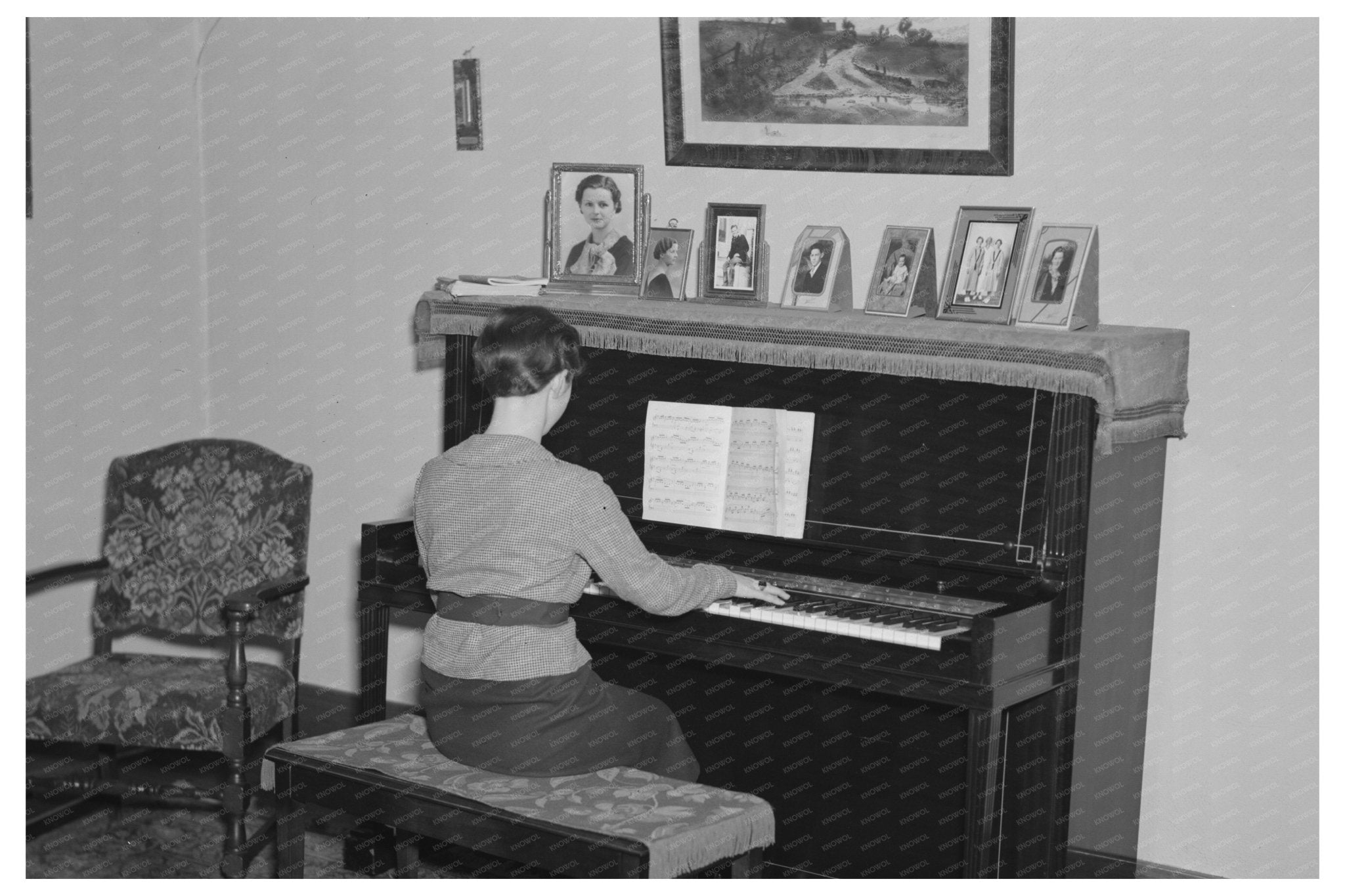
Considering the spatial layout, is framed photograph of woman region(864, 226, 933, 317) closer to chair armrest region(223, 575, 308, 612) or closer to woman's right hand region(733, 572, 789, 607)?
woman's right hand region(733, 572, 789, 607)

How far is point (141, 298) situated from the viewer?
4.73m

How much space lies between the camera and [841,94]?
3.57 m

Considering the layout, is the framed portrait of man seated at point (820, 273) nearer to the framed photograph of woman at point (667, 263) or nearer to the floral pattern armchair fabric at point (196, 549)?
the framed photograph of woman at point (667, 263)

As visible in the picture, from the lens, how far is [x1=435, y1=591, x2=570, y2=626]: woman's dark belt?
112 inches

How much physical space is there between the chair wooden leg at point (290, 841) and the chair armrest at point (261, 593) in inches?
23.7

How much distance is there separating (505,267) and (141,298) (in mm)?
1259

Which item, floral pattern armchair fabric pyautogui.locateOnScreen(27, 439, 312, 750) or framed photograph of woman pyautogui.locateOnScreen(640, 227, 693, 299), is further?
floral pattern armchair fabric pyautogui.locateOnScreen(27, 439, 312, 750)

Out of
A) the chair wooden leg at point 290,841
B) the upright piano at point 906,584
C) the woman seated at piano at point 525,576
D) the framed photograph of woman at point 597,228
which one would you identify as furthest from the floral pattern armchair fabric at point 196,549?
the woman seated at piano at point 525,576

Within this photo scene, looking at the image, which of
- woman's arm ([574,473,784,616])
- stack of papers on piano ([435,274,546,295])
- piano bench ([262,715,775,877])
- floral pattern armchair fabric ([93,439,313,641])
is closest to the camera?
piano bench ([262,715,775,877])

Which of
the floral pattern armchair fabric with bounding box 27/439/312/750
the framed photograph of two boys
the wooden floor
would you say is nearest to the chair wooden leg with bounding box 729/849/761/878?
the wooden floor

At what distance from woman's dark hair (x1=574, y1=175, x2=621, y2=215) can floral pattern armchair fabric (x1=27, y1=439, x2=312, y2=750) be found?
1010 millimetres

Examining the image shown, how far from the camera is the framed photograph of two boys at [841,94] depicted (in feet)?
11.2

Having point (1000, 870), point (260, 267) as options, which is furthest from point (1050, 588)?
point (260, 267)

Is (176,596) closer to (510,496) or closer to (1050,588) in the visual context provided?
(510,496)
